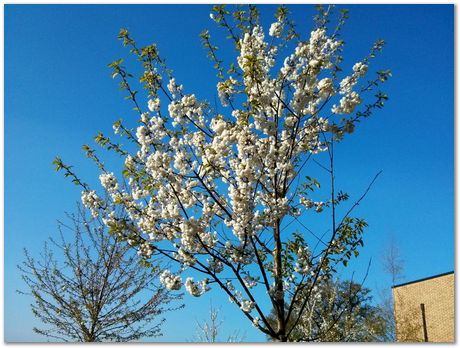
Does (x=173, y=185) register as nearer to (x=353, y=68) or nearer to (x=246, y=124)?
(x=246, y=124)

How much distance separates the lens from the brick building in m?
13.4

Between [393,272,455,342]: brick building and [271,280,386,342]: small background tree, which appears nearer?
[271,280,386,342]: small background tree

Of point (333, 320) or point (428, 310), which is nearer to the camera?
point (333, 320)

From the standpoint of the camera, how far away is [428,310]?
50.6ft

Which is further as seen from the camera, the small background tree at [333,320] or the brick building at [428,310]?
the brick building at [428,310]

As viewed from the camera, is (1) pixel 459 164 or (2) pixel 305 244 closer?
(2) pixel 305 244

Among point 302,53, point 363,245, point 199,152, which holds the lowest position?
point 363,245

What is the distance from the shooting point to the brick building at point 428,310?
44.0 feet

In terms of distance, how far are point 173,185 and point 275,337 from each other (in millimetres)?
1444

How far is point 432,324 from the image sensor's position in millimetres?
14773

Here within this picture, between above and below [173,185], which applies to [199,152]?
above

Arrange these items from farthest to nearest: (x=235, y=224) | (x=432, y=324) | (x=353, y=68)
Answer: (x=432, y=324) → (x=353, y=68) → (x=235, y=224)

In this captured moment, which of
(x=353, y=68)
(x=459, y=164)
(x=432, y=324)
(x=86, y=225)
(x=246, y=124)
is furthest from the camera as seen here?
(x=432, y=324)

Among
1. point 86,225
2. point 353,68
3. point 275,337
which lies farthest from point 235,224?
point 86,225
